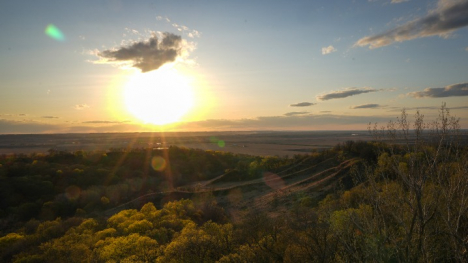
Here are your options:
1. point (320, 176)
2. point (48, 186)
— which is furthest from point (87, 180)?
point (320, 176)

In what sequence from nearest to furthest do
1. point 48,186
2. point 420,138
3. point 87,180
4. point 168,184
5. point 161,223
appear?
point 420,138
point 161,223
point 48,186
point 87,180
point 168,184

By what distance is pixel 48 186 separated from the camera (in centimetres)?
4606

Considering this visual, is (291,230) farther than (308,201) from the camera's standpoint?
No

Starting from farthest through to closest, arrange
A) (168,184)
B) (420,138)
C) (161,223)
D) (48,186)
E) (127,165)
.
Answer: (127,165) → (168,184) → (48,186) → (161,223) → (420,138)

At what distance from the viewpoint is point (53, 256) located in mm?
17656

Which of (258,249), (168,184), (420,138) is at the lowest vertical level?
(168,184)

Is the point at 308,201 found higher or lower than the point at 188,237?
lower

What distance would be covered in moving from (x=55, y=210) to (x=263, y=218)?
32451 mm

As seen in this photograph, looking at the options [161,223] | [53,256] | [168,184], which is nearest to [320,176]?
[161,223]

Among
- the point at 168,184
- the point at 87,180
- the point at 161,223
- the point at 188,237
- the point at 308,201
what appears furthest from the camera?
the point at 168,184

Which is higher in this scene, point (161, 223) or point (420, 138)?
point (420, 138)

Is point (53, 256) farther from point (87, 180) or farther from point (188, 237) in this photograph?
point (87, 180)

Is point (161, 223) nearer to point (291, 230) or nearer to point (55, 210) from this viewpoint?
point (291, 230)

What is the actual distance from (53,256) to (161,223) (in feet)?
30.2
